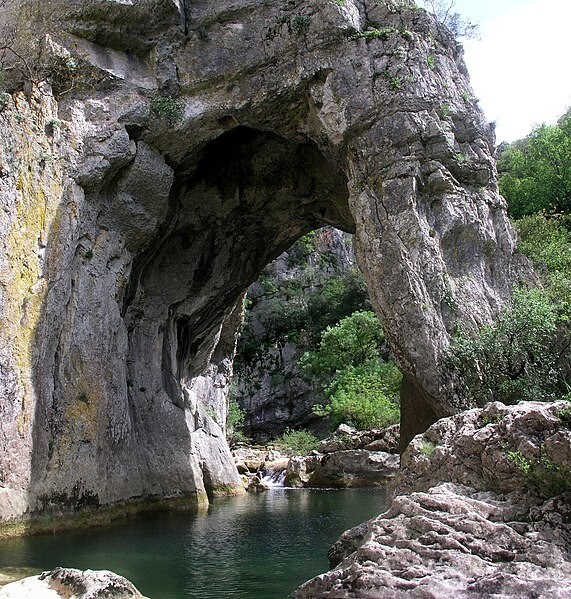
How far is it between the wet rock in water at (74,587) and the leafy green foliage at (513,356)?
29.0 ft

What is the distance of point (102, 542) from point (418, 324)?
7.79 meters

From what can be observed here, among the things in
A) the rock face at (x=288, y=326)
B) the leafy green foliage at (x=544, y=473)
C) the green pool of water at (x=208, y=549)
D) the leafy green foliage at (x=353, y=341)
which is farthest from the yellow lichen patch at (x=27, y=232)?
the rock face at (x=288, y=326)

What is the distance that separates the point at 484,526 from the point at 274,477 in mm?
20467

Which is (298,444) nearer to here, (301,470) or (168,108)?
(301,470)

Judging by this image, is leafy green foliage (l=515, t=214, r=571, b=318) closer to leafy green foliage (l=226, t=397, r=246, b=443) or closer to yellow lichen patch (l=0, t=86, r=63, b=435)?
yellow lichen patch (l=0, t=86, r=63, b=435)

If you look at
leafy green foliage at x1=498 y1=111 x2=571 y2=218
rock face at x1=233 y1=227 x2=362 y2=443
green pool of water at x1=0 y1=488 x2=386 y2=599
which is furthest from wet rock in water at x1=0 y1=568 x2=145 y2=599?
rock face at x1=233 y1=227 x2=362 y2=443

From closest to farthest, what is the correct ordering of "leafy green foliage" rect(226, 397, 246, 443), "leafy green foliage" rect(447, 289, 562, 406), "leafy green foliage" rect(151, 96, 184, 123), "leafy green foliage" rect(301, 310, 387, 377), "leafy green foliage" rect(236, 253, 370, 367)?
1. "leafy green foliage" rect(447, 289, 562, 406)
2. "leafy green foliage" rect(151, 96, 184, 123)
3. "leafy green foliage" rect(301, 310, 387, 377)
4. "leafy green foliage" rect(226, 397, 246, 443)
5. "leafy green foliage" rect(236, 253, 370, 367)

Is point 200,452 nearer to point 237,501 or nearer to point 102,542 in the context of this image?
point 237,501

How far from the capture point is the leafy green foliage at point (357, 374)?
26812 millimetres

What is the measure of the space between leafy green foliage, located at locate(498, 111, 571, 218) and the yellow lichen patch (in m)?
26.2

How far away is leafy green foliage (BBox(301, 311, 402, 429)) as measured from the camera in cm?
2681

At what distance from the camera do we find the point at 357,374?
96.9 ft

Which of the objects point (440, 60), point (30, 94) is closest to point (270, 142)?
point (440, 60)

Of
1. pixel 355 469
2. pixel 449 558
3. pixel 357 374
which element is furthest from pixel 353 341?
pixel 449 558
